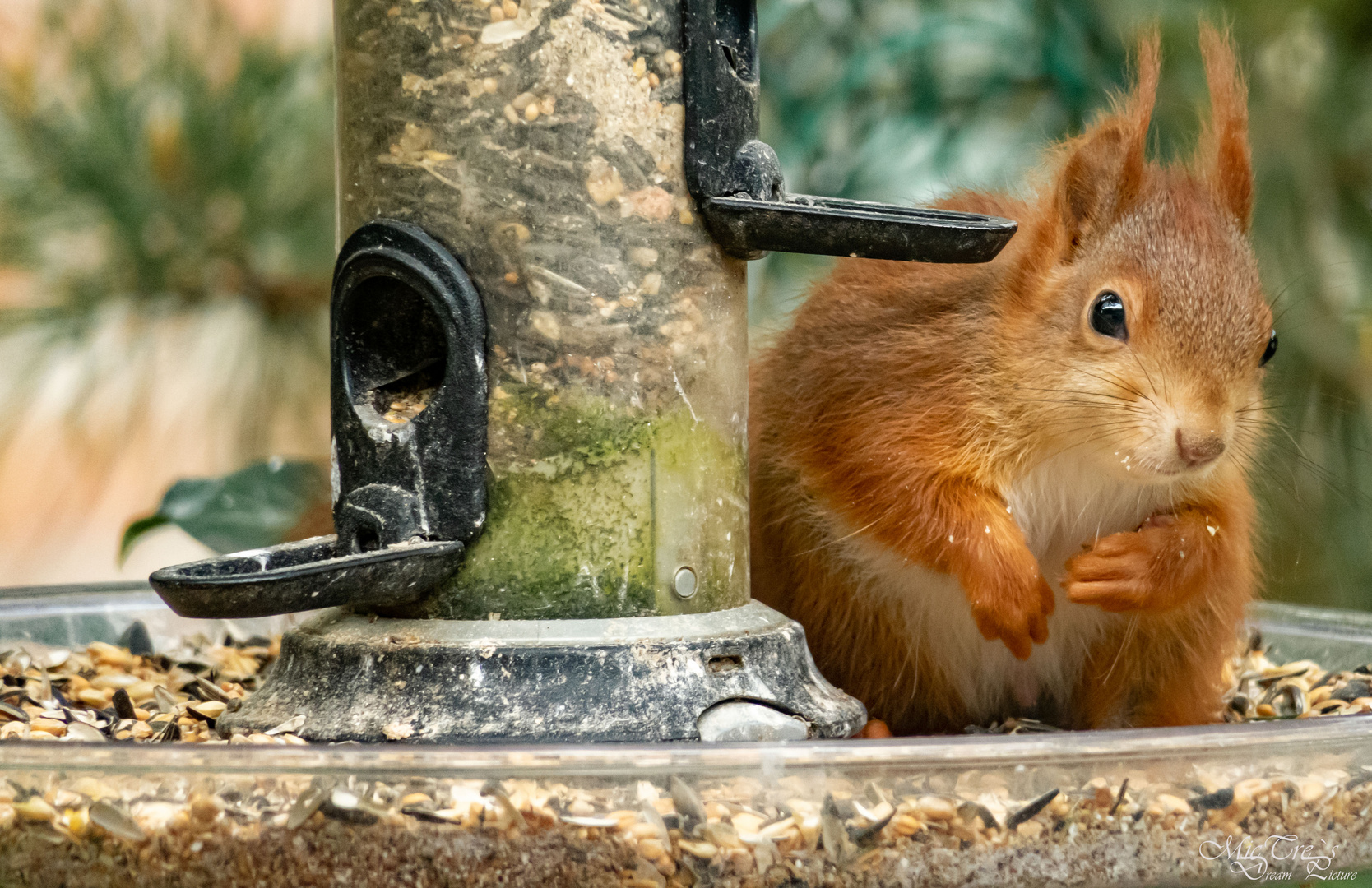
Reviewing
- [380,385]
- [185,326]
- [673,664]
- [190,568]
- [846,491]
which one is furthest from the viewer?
[185,326]

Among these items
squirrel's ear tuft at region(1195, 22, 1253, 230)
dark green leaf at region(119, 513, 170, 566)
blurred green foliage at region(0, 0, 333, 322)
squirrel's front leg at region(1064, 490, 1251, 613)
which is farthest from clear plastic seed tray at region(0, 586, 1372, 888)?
blurred green foliage at region(0, 0, 333, 322)

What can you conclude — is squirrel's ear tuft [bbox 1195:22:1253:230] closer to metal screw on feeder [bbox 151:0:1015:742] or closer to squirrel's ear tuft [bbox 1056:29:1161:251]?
squirrel's ear tuft [bbox 1056:29:1161:251]

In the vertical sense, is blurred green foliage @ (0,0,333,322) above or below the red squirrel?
above

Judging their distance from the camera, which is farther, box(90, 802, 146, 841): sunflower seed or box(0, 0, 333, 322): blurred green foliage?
box(0, 0, 333, 322): blurred green foliage

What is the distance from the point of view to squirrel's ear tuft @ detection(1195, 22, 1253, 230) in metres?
2.06

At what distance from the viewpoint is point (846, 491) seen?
78.6 inches

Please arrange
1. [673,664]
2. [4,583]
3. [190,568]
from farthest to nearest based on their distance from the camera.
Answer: [4,583]
[673,664]
[190,568]

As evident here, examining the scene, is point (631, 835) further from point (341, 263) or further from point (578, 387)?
point (341, 263)

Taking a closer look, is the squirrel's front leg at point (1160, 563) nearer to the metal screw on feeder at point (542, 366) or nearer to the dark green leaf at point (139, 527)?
the metal screw on feeder at point (542, 366)

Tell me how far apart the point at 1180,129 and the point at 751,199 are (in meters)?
1.29

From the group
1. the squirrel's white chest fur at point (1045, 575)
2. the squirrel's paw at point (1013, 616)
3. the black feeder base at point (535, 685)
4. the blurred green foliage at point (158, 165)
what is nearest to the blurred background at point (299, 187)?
the blurred green foliage at point (158, 165)

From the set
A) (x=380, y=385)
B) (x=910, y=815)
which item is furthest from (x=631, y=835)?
(x=380, y=385)

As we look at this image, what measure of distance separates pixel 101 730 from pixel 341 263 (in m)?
0.59

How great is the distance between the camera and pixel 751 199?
174cm
